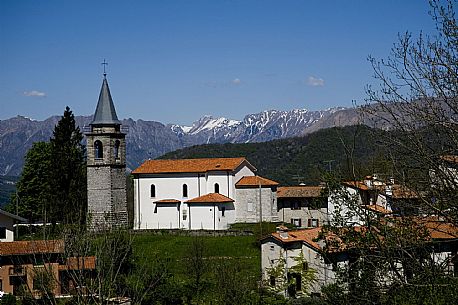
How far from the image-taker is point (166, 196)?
168 ft

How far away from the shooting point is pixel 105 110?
51250 mm

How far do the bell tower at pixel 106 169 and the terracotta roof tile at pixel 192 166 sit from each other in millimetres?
2040

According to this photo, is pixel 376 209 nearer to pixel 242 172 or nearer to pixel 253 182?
pixel 253 182

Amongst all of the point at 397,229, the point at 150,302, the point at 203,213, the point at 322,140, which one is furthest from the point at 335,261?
the point at 322,140

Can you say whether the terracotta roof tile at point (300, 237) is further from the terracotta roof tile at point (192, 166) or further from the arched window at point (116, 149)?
the arched window at point (116, 149)

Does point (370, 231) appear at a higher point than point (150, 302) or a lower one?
higher

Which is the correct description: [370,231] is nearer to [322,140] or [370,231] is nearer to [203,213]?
[203,213]

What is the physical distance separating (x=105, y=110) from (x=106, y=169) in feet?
15.5

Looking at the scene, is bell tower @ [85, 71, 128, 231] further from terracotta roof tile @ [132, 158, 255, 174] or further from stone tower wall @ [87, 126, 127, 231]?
terracotta roof tile @ [132, 158, 255, 174]

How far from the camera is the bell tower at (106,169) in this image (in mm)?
49469

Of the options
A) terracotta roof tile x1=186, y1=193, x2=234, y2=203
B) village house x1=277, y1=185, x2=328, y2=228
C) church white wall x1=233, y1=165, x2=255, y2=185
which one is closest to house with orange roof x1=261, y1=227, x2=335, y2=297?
terracotta roof tile x1=186, y1=193, x2=234, y2=203

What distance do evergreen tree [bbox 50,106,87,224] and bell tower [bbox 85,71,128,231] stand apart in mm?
1079

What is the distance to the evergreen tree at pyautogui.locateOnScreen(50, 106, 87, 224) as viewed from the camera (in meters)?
47.7

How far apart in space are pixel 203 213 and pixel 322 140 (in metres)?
102
